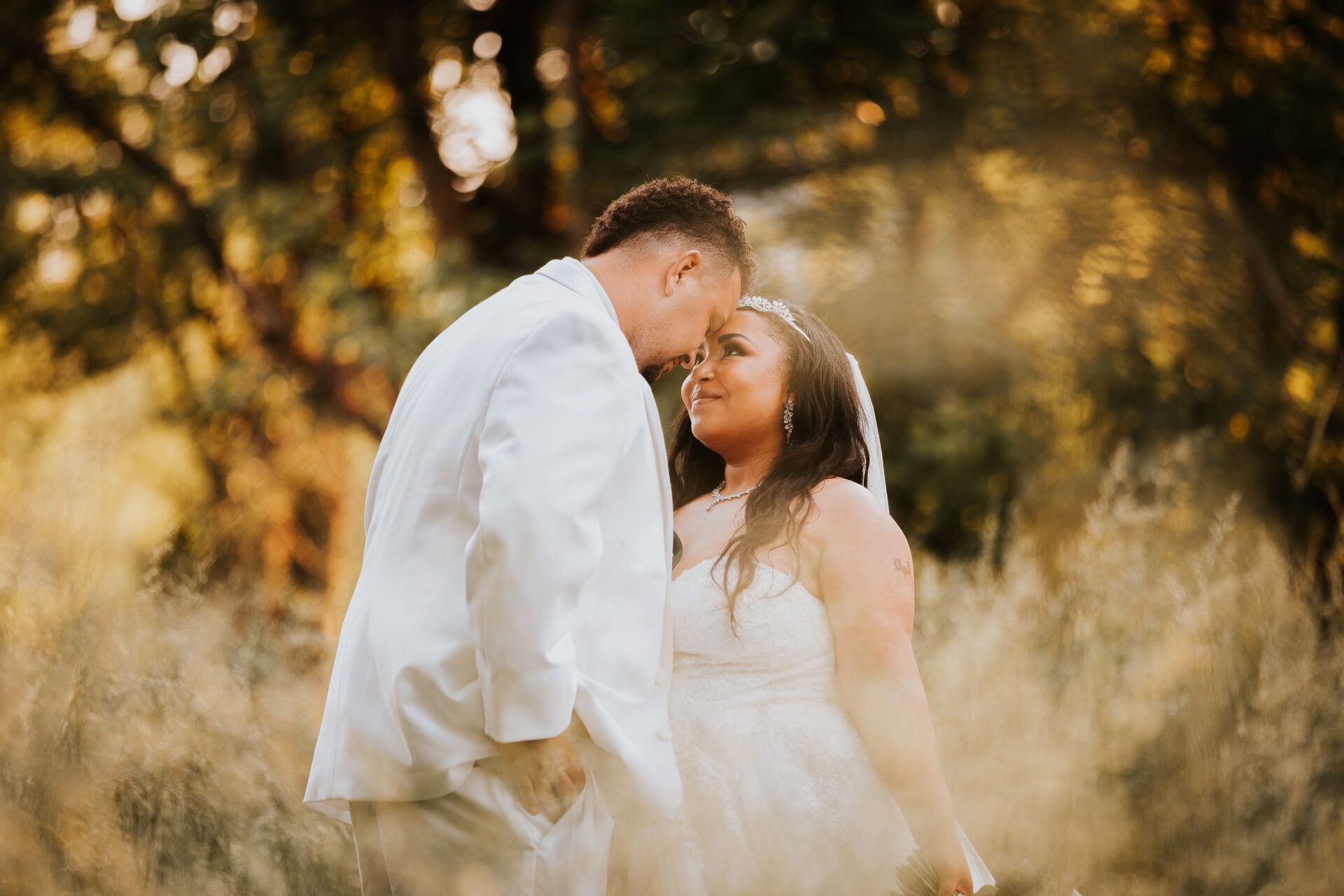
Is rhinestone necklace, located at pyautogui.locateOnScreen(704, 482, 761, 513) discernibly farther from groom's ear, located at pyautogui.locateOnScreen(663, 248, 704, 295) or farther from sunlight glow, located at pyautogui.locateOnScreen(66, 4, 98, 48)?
sunlight glow, located at pyautogui.locateOnScreen(66, 4, 98, 48)

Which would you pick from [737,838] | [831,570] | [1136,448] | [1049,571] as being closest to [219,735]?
[737,838]

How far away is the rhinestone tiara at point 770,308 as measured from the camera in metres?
2.99

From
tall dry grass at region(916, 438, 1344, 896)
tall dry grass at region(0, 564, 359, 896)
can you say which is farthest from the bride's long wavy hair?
tall dry grass at region(0, 564, 359, 896)

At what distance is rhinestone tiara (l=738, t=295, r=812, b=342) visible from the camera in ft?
9.82

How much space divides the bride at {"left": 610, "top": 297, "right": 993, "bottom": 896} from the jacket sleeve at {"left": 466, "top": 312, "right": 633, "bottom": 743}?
0.61 m

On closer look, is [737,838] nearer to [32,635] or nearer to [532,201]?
[32,635]

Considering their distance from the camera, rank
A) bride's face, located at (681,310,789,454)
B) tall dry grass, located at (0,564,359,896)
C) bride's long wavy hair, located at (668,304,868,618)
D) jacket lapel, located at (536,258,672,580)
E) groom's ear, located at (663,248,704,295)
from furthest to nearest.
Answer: bride's face, located at (681,310,789,454) < bride's long wavy hair, located at (668,304,868,618) < groom's ear, located at (663,248,704,295) < jacket lapel, located at (536,258,672,580) < tall dry grass, located at (0,564,359,896)

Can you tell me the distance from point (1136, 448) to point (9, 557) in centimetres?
600

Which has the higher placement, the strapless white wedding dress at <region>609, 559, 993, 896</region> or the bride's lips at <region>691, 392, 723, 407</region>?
the bride's lips at <region>691, 392, 723, 407</region>

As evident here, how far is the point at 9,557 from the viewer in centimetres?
257

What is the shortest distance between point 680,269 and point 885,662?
1152mm

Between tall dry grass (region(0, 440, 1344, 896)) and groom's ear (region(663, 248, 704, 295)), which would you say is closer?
tall dry grass (region(0, 440, 1344, 896))

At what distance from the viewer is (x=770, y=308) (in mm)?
3002

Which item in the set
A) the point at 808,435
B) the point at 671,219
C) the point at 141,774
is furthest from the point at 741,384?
the point at 141,774
